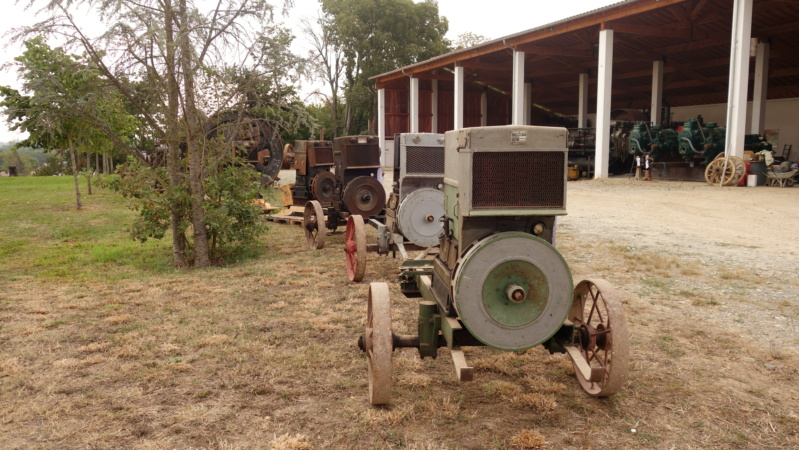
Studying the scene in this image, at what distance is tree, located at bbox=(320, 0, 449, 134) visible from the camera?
3619 cm

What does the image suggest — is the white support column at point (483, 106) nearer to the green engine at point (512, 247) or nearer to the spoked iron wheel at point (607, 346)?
the spoked iron wheel at point (607, 346)

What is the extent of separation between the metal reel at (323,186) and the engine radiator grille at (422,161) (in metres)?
3.70

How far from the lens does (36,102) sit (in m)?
6.52

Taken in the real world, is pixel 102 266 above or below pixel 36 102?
below

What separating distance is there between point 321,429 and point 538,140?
1939 millimetres

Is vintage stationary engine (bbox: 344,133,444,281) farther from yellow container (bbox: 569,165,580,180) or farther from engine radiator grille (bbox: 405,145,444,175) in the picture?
yellow container (bbox: 569,165,580,180)

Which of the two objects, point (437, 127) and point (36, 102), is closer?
point (36, 102)

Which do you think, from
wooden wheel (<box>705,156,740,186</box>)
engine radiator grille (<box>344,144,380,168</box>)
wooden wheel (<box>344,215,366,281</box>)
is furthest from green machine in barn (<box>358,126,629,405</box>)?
wooden wheel (<box>705,156,740,186</box>)

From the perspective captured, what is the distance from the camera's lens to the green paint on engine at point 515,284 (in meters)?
3.00

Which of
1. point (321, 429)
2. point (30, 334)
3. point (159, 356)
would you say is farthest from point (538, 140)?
point (30, 334)

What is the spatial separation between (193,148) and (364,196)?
232 cm

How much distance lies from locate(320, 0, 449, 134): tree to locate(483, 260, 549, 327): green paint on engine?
34952 mm

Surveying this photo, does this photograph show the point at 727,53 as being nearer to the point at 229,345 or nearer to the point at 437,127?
the point at 437,127

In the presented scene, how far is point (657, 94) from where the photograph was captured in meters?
20.8
